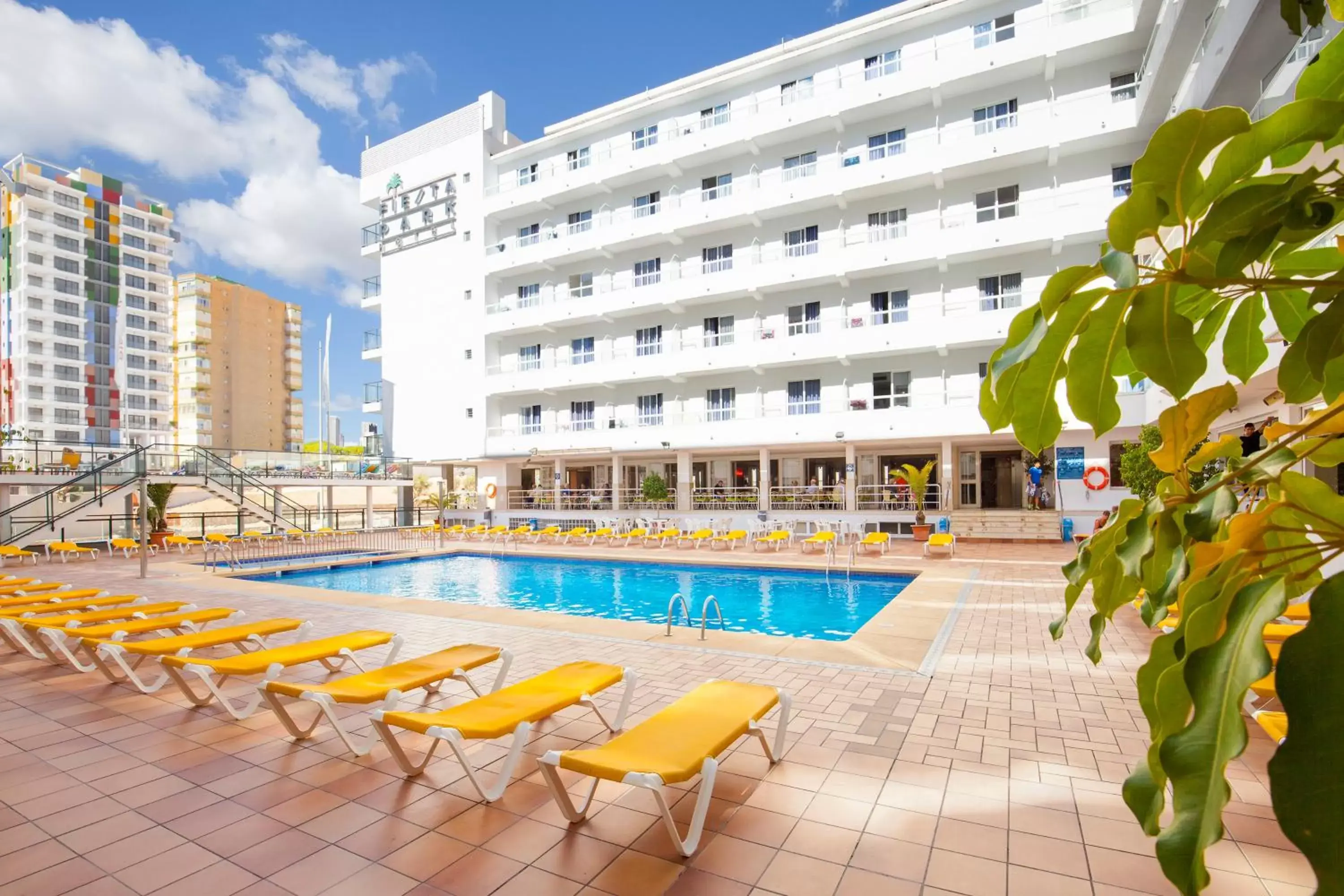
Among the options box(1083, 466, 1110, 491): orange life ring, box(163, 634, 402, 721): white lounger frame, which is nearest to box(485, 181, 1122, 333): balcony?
box(1083, 466, 1110, 491): orange life ring

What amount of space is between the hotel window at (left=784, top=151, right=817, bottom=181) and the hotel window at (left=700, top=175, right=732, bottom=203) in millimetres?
2227

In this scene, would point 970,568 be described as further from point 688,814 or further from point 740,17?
point 740,17

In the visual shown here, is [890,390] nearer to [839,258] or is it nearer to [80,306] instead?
[839,258]

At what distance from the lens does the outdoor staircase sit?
19141 millimetres

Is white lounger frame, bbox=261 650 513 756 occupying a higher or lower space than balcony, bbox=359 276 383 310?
lower

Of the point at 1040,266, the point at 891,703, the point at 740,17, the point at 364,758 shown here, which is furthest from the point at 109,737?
the point at 740,17

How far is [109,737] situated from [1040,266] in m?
24.0

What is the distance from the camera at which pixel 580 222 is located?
29531 millimetres

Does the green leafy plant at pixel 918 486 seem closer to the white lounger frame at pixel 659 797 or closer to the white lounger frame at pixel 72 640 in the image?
the white lounger frame at pixel 72 640

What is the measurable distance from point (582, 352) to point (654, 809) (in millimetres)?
26533

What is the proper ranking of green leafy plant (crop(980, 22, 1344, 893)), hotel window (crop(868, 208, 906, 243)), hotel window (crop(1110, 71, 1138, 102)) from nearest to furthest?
green leafy plant (crop(980, 22, 1344, 893)), hotel window (crop(1110, 71, 1138, 102)), hotel window (crop(868, 208, 906, 243))

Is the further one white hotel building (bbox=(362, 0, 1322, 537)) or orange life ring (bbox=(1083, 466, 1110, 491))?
white hotel building (bbox=(362, 0, 1322, 537))

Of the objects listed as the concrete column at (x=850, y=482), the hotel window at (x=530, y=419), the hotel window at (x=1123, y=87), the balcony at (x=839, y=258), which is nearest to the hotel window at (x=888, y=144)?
the balcony at (x=839, y=258)

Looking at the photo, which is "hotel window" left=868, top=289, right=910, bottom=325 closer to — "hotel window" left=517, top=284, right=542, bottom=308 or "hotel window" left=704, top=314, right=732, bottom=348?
"hotel window" left=704, top=314, right=732, bottom=348
